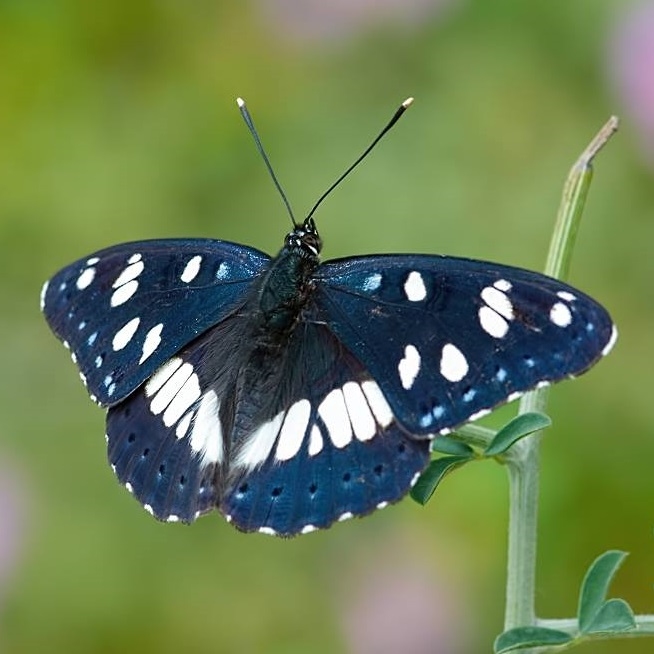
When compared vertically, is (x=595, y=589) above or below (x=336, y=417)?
below

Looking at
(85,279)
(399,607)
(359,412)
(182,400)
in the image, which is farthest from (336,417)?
(399,607)

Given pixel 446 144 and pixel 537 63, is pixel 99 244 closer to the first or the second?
pixel 446 144

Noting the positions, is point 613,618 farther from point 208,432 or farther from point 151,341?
point 151,341

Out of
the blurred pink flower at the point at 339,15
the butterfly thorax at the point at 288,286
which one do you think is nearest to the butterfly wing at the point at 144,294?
the butterfly thorax at the point at 288,286

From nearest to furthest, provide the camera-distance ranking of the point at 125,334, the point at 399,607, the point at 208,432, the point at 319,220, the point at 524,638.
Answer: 1. the point at 524,638
2. the point at 208,432
3. the point at 125,334
4. the point at 399,607
5. the point at 319,220

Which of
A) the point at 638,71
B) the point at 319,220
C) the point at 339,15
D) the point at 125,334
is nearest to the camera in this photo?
the point at 125,334

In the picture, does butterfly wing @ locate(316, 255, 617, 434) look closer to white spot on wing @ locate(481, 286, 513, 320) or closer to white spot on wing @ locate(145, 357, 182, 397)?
white spot on wing @ locate(481, 286, 513, 320)

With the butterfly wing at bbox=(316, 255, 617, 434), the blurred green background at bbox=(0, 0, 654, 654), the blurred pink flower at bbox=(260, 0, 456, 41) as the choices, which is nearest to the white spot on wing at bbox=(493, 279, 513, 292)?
the butterfly wing at bbox=(316, 255, 617, 434)

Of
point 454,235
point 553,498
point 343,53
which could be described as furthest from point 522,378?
point 343,53
